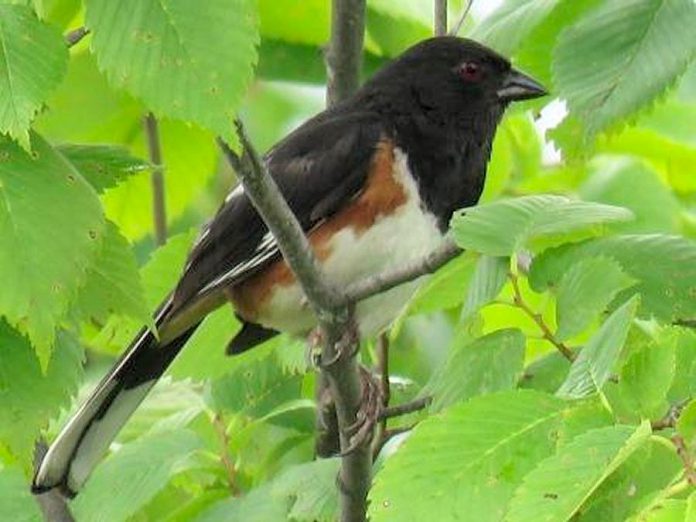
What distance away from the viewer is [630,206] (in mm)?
3914

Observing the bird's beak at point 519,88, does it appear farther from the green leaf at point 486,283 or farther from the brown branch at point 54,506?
the brown branch at point 54,506

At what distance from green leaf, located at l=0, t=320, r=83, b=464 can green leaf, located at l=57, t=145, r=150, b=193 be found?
242 millimetres

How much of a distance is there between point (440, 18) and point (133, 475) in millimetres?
1176

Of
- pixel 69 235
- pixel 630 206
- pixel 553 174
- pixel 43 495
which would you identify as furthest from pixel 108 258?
pixel 553 174

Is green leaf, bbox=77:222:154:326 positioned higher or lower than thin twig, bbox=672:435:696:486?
higher

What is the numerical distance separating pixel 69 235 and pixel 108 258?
0.18m

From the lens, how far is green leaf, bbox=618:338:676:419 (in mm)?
1995

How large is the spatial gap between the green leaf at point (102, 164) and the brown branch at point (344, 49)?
893mm

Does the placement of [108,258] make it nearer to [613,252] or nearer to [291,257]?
[291,257]

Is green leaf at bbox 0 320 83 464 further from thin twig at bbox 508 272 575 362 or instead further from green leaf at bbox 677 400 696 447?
green leaf at bbox 677 400 696 447

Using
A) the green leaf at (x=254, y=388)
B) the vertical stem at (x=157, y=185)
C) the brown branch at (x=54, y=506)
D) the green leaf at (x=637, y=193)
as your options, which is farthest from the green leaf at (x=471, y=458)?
the vertical stem at (x=157, y=185)

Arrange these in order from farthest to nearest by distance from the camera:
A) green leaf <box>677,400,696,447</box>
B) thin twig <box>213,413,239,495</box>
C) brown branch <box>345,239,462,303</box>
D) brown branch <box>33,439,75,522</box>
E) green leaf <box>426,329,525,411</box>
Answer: thin twig <box>213,413,239,495</box> < brown branch <box>33,439,75,522</box> < green leaf <box>426,329,525,411</box> < brown branch <box>345,239,462,303</box> < green leaf <box>677,400,696,447</box>

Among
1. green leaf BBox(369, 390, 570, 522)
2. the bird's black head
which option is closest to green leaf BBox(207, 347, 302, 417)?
the bird's black head

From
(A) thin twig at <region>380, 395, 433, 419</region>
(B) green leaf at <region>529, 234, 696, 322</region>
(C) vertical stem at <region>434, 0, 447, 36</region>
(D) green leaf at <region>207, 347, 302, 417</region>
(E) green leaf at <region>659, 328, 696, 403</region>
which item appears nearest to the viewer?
(E) green leaf at <region>659, 328, 696, 403</region>
